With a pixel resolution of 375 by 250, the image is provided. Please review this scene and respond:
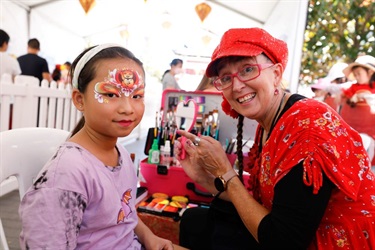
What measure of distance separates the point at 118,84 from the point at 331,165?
0.58 meters

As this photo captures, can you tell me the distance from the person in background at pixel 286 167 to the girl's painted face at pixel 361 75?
3101mm

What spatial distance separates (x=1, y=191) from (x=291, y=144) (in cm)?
251

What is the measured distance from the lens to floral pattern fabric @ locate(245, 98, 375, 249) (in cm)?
76

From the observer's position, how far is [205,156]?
105 centimetres

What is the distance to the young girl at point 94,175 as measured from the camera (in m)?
0.66

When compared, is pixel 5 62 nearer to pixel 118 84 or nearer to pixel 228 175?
pixel 118 84

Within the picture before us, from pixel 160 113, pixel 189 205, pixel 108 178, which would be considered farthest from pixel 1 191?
pixel 108 178

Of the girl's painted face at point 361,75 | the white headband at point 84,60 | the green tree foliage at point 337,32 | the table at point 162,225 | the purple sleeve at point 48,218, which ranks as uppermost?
the green tree foliage at point 337,32

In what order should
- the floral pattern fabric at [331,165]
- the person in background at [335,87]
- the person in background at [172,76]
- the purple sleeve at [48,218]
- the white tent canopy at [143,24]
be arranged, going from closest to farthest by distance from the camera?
the purple sleeve at [48,218]
the floral pattern fabric at [331,165]
the person in background at [335,87]
the person in background at [172,76]
the white tent canopy at [143,24]

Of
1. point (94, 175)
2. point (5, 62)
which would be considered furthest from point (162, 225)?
point (5, 62)

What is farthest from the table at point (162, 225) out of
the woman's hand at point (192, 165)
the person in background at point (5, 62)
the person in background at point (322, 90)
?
the person in background at point (322, 90)

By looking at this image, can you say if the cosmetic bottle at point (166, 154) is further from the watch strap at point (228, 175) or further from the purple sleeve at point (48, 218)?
the purple sleeve at point (48, 218)

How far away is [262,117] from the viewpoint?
1043 mm

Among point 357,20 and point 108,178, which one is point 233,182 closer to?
point 108,178
